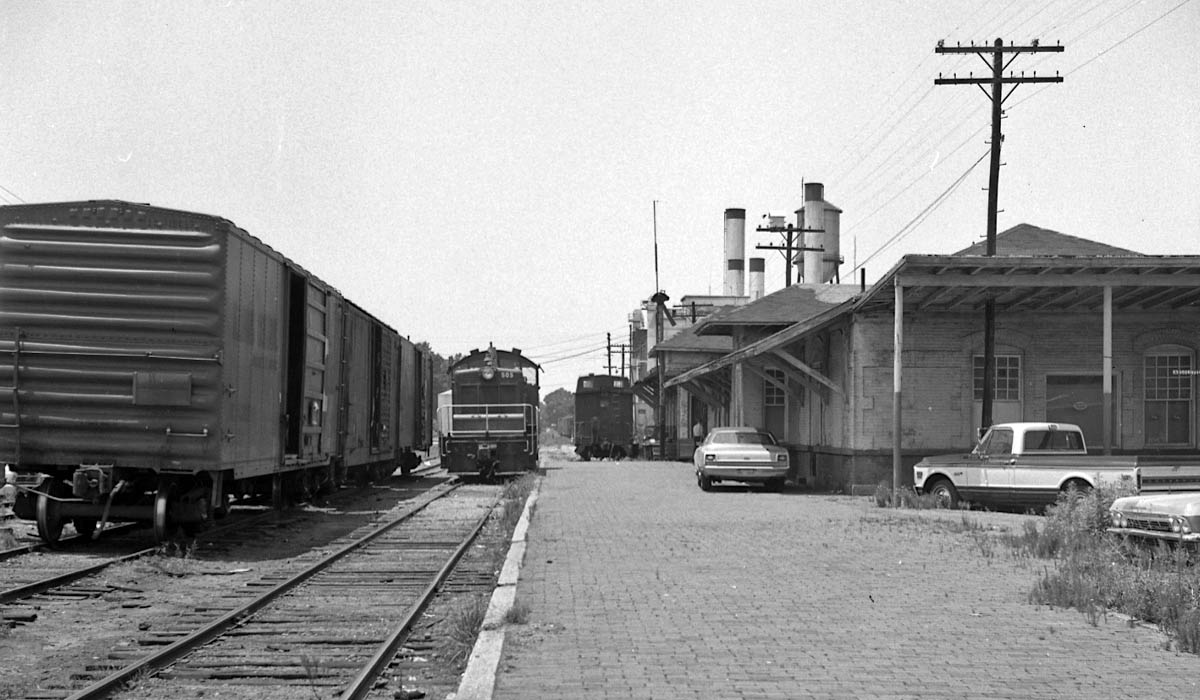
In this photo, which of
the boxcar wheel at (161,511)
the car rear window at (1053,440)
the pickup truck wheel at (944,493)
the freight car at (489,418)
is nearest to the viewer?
the boxcar wheel at (161,511)

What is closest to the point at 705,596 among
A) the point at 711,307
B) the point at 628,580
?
the point at 628,580

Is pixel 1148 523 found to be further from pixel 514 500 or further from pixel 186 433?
pixel 514 500

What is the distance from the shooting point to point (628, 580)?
441 inches

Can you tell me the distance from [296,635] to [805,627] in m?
3.89

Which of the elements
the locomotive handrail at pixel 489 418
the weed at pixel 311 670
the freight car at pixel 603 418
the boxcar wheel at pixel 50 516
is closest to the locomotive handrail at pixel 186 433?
the boxcar wheel at pixel 50 516

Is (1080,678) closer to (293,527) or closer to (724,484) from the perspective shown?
(293,527)

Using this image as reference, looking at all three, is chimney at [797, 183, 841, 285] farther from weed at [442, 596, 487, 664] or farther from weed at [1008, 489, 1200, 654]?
weed at [442, 596, 487, 664]

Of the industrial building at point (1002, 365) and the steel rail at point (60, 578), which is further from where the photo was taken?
the industrial building at point (1002, 365)

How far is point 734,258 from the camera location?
2702 inches

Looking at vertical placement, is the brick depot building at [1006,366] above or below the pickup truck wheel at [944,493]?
above

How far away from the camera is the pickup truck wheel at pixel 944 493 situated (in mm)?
20156

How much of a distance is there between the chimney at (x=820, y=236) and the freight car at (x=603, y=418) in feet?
36.4

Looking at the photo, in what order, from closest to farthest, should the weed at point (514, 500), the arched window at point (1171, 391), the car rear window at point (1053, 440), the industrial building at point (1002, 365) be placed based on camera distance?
the weed at point (514, 500) < the car rear window at point (1053, 440) < the industrial building at point (1002, 365) < the arched window at point (1171, 391)

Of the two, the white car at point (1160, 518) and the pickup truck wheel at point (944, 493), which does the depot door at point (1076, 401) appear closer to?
the pickup truck wheel at point (944, 493)
